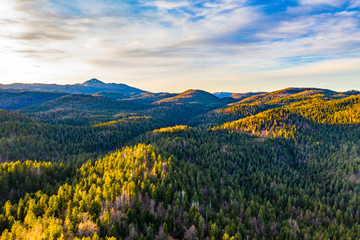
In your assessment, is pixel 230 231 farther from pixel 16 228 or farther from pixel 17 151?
pixel 17 151

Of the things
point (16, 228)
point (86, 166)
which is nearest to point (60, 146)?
point (86, 166)

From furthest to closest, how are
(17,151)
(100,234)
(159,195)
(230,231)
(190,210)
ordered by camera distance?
(17,151), (159,195), (190,210), (230,231), (100,234)

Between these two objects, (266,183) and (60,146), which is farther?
(60,146)

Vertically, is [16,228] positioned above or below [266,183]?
above

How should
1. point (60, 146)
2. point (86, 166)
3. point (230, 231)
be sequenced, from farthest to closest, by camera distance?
point (60, 146) → point (86, 166) → point (230, 231)

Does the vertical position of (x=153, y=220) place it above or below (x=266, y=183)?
above

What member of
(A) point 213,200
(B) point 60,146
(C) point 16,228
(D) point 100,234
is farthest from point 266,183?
(B) point 60,146

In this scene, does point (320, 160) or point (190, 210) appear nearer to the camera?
point (190, 210)

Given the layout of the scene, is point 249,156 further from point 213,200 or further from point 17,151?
point 17,151

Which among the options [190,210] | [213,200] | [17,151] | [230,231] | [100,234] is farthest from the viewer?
[17,151]
